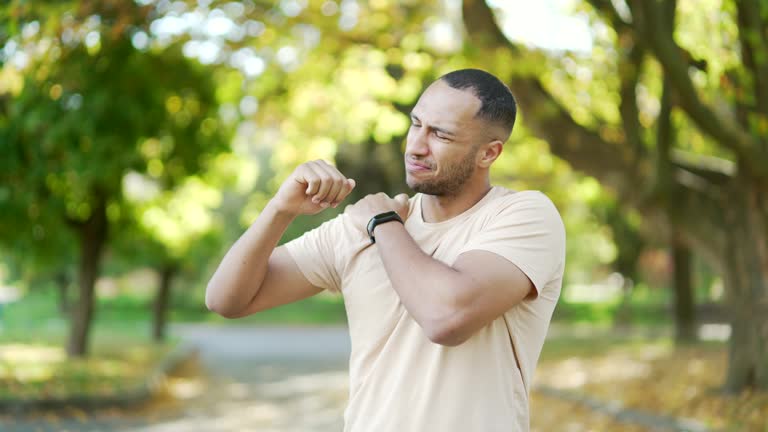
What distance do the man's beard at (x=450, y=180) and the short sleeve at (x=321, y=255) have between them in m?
0.34

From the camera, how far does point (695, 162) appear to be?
13.4 m

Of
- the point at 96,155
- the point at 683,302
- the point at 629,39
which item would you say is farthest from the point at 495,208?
the point at 683,302

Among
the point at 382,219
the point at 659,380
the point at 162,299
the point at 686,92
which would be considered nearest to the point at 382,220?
the point at 382,219

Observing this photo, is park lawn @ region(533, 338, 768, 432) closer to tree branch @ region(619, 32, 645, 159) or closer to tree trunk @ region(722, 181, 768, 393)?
tree trunk @ region(722, 181, 768, 393)

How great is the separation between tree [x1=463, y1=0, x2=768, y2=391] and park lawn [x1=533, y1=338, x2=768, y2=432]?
30.7 inches

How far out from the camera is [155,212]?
57.5 feet

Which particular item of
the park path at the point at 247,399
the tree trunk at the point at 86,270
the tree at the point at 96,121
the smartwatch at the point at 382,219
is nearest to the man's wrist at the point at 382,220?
the smartwatch at the point at 382,219

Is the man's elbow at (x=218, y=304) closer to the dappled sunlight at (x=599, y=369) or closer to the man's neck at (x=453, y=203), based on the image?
the man's neck at (x=453, y=203)

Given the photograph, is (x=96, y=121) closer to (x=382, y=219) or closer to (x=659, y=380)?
(x=659, y=380)

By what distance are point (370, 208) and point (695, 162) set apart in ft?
37.9

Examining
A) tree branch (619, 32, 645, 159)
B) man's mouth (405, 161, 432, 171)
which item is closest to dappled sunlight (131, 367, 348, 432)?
tree branch (619, 32, 645, 159)

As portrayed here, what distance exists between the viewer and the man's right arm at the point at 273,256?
2.65 metres

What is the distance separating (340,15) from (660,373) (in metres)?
8.35

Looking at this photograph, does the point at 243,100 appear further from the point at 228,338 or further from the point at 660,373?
the point at 228,338
